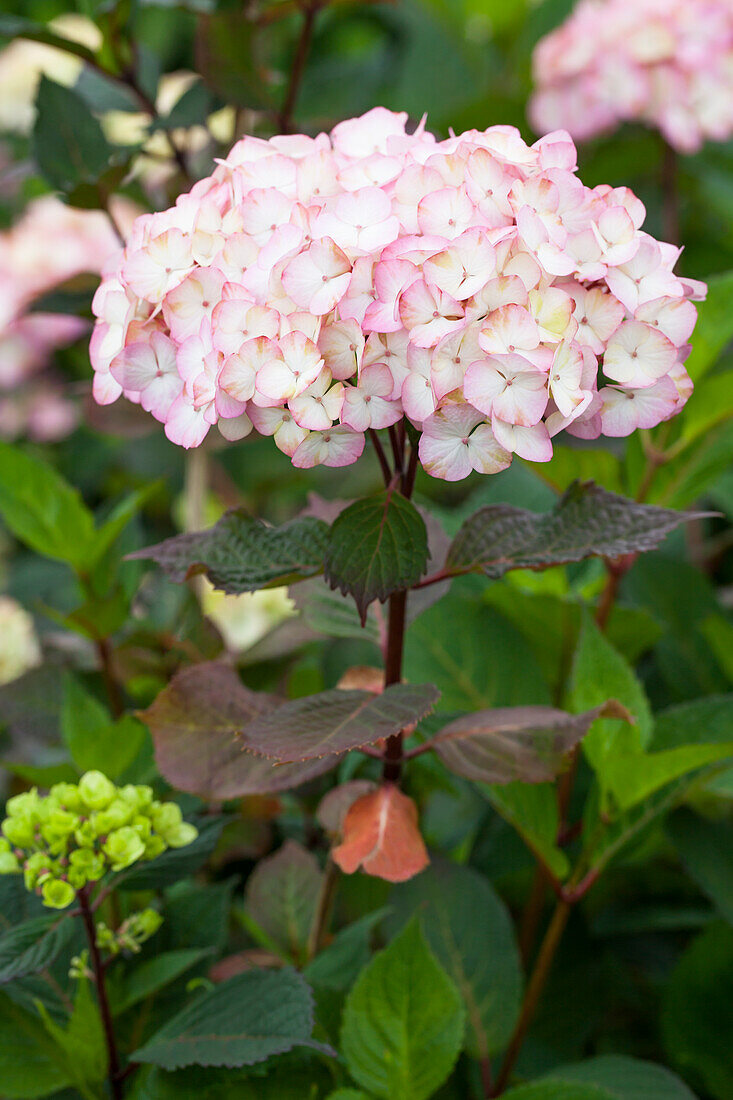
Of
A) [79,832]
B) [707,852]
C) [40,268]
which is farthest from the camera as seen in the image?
[40,268]

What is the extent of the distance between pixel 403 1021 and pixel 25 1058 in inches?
9.1

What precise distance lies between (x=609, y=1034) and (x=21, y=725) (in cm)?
56

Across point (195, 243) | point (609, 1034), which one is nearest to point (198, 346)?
point (195, 243)

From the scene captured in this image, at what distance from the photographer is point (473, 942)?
2.38 ft

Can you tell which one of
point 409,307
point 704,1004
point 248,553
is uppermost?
point 409,307

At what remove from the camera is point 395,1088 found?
23.4 inches

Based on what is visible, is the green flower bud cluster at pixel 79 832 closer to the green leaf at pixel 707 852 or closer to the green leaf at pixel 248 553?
the green leaf at pixel 248 553

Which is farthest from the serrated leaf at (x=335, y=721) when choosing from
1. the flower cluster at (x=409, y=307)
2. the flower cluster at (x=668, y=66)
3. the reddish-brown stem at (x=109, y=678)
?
the flower cluster at (x=668, y=66)

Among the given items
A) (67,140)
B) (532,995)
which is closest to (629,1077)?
(532,995)

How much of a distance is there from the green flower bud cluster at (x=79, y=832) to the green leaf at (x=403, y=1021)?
0.49 ft

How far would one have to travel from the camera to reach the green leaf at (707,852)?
0.73m

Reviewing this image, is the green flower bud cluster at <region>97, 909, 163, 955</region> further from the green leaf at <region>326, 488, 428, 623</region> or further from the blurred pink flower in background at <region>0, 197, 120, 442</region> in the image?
the blurred pink flower in background at <region>0, 197, 120, 442</region>

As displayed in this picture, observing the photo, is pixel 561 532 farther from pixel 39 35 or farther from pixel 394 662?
pixel 39 35

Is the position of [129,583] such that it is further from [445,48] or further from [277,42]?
[445,48]
